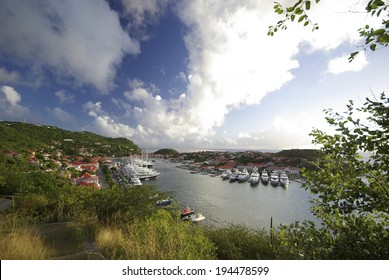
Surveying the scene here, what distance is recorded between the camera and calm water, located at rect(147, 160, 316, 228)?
2353 centimetres

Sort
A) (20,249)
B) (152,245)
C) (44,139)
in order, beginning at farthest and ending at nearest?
1. (44,139)
2. (152,245)
3. (20,249)

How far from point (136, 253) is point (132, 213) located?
254 cm

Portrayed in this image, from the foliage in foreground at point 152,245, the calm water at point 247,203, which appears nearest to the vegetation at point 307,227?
the foliage in foreground at point 152,245

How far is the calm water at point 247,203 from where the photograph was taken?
926 inches

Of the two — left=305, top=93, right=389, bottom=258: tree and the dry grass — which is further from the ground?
left=305, top=93, right=389, bottom=258: tree

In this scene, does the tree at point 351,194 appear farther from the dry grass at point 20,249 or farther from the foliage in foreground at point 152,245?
the dry grass at point 20,249

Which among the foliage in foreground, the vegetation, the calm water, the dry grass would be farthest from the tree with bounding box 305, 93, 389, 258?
the calm water

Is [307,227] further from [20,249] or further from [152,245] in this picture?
[20,249]

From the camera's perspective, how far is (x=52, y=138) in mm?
84500

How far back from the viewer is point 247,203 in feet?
98.4

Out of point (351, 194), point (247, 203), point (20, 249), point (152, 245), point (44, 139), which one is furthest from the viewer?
point (44, 139)

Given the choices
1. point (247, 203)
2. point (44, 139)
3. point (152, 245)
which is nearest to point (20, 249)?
point (152, 245)

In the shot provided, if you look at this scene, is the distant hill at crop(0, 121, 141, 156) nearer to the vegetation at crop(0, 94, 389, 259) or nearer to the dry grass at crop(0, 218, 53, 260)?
the vegetation at crop(0, 94, 389, 259)
